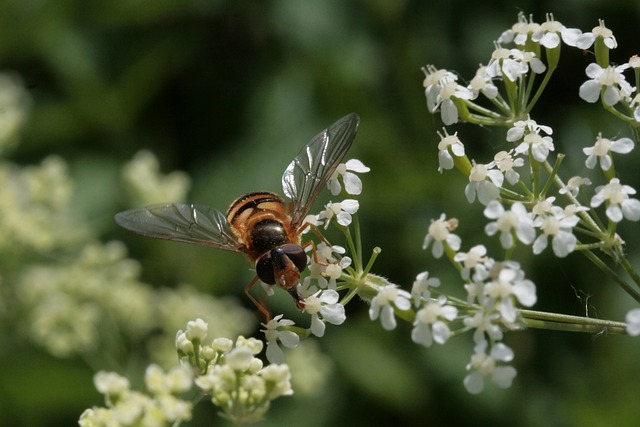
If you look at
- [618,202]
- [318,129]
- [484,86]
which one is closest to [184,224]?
[484,86]

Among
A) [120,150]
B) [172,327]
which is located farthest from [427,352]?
[120,150]

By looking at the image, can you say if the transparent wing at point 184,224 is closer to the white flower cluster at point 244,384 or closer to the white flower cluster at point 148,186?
the white flower cluster at point 244,384

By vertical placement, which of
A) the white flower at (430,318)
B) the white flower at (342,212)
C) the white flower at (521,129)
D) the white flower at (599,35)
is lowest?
the white flower at (430,318)

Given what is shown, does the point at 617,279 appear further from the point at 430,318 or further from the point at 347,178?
the point at 347,178

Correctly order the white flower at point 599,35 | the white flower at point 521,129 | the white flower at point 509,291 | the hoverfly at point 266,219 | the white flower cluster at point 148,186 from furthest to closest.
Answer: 1. the white flower cluster at point 148,186
2. the hoverfly at point 266,219
3. the white flower at point 599,35
4. the white flower at point 521,129
5. the white flower at point 509,291

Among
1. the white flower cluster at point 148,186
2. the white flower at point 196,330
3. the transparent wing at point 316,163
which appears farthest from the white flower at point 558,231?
the white flower cluster at point 148,186

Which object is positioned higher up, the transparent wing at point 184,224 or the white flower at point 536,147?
the transparent wing at point 184,224
